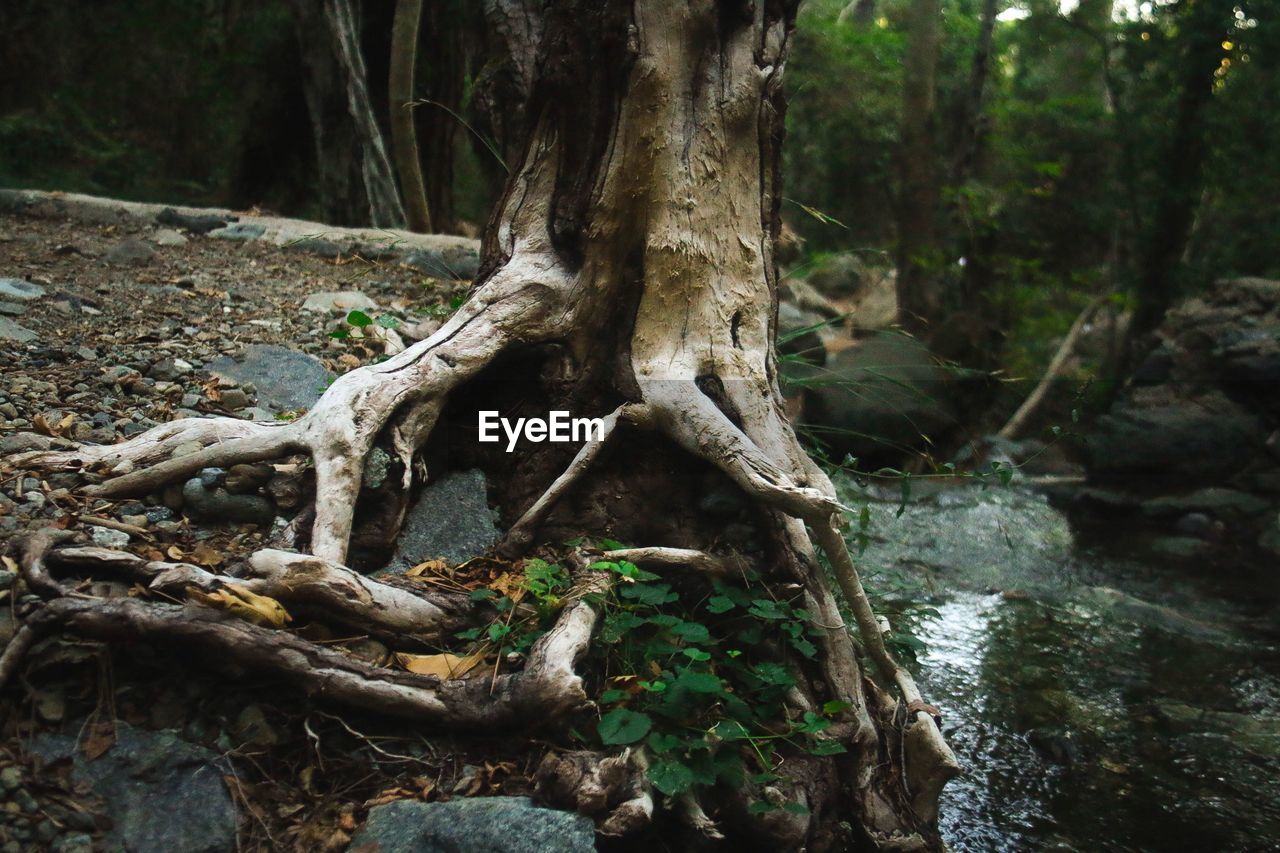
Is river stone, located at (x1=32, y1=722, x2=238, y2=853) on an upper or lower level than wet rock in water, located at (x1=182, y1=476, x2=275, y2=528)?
lower

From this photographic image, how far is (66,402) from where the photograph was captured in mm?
3131

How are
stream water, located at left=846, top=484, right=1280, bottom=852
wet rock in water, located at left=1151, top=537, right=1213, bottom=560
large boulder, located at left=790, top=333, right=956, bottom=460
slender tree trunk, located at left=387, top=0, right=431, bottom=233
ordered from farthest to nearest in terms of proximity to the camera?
large boulder, located at left=790, top=333, right=956, bottom=460 → slender tree trunk, located at left=387, top=0, right=431, bottom=233 → wet rock in water, located at left=1151, top=537, right=1213, bottom=560 → stream water, located at left=846, top=484, right=1280, bottom=852

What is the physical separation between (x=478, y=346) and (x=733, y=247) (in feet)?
2.82

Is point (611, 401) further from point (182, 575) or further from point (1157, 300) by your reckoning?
point (1157, 300)

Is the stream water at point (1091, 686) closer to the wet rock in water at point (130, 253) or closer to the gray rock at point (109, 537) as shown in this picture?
the gray rock at point (109, 537)

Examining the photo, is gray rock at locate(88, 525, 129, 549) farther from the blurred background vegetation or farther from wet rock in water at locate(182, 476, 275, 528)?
the blurred background vegetation

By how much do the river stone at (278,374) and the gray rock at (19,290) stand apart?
3.42 feet

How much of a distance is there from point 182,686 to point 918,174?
9.99m

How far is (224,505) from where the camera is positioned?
8.72ft

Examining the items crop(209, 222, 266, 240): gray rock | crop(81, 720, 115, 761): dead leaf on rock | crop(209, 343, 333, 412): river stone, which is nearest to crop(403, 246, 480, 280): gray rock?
crop(209, 222, 266, 240): gray rock

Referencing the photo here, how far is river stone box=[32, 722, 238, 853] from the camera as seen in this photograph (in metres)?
1.93

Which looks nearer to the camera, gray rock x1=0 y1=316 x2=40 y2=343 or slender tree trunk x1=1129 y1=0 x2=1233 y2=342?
gray rock x1=0 y1=316 x2=40 y2=343

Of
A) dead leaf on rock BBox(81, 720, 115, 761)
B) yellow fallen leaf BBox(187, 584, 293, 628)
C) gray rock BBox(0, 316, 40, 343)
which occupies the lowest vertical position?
dead leaf on rock BBox(81, 720, 115, 761)

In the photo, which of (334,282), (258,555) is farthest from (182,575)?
(334,282)
